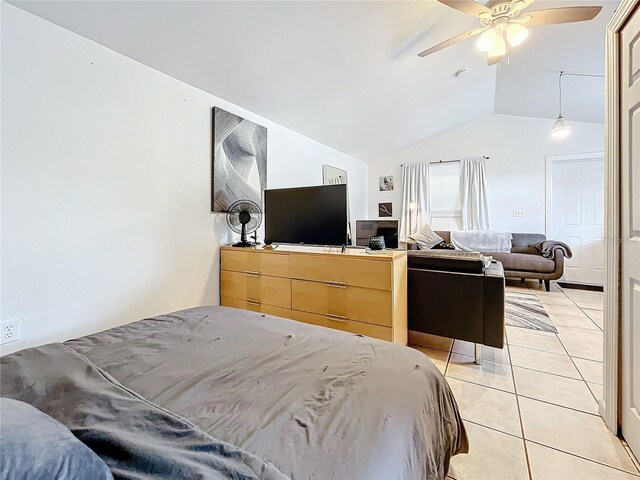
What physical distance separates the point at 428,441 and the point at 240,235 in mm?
2612

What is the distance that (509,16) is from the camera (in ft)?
6.78

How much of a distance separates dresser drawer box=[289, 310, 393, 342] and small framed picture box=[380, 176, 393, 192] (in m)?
4.55

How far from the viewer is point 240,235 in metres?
3.10

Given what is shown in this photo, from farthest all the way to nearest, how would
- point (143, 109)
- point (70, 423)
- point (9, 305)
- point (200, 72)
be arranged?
point (200, 72)
point (143, 109)
point (9, 305)
point (70, 423)

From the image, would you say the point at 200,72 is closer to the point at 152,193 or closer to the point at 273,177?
the point at 152,193

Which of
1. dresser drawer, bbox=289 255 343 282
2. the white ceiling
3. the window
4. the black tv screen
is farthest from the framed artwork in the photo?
the window

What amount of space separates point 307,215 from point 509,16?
206cm

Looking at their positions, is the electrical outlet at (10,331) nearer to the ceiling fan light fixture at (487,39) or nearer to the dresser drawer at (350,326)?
the dresser drawer at (350,326)

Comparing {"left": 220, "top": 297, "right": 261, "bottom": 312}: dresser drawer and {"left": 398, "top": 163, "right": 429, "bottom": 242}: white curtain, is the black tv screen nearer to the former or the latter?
{"left": 220, "top": 297, "right": 261, "bottom": 312}: dresser drawer

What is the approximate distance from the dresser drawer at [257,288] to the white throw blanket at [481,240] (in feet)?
11.4

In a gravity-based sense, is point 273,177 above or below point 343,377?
above

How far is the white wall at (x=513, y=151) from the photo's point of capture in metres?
4.89

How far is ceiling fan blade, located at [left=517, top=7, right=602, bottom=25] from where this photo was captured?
6.17 ft

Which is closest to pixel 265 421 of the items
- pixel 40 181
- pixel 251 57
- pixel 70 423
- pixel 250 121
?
pixel 70 423
